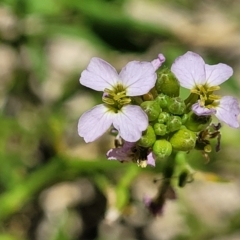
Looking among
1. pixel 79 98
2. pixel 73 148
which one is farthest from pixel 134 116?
pixel 79 98

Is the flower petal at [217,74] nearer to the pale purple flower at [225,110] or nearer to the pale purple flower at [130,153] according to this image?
the pale purple flower at [225,110]

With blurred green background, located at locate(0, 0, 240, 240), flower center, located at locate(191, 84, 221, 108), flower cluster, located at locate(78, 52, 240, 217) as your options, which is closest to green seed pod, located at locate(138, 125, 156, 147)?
flower cluster, located at locate(78, 52, 240, 217)

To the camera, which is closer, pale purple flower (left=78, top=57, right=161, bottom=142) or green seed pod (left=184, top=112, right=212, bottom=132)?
pale purple flower (left=78, top=57, right=161, bottom=142)

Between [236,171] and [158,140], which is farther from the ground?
[158,140]

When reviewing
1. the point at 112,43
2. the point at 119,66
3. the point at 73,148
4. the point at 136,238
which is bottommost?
the point at 136,238

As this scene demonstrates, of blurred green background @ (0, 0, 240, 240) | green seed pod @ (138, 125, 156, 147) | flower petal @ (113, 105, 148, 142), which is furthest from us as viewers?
blurred green background @ (0, 0, 240, 240)

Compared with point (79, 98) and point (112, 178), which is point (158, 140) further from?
point (79, 98)

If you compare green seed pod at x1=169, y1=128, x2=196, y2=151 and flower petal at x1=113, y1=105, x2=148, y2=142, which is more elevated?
flower petal at x1=113, y1=105, x2=148, y2=142

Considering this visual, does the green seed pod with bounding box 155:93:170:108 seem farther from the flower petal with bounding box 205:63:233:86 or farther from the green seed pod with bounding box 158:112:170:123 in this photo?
the flower petal with bounding box 205:63:233:86

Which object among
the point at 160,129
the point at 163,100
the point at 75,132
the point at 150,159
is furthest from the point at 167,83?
the point at 75,132
